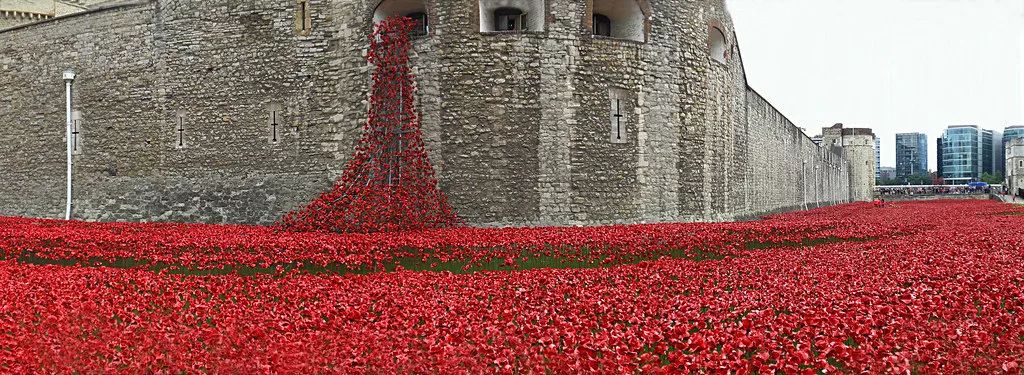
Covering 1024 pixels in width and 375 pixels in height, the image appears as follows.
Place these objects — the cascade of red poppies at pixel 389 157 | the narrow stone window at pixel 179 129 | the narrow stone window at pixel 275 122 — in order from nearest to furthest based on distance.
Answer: the cascade of red poppies at pixel 389 157, the narrow stone window at pixel 275 122, the narrow stone window at pixel 179 129

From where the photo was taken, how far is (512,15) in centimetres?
1616

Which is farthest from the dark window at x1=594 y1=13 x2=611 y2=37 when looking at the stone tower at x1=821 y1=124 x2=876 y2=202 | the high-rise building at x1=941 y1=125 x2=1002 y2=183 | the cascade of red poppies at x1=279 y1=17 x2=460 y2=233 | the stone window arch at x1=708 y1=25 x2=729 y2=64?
the high-rise building at x1=941 y1=125 x2=1002 y2=183

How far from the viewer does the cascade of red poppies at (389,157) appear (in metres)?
14.9

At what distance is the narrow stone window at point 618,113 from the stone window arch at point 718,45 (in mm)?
3561

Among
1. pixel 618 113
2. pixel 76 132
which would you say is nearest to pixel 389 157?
pixel 618 113

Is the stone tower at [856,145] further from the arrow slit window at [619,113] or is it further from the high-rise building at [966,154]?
the high-rise building at [966,154]

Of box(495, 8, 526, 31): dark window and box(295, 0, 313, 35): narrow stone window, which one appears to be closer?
box(495, 8, 526, 31): dark window

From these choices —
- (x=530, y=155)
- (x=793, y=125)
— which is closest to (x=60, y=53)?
(x=530, y=155)

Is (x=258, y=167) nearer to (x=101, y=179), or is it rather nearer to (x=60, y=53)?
(x=101, y=179)

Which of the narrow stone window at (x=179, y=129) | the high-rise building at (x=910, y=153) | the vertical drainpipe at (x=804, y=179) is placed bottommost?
the vertical drainpipe at (x=804, y=179)

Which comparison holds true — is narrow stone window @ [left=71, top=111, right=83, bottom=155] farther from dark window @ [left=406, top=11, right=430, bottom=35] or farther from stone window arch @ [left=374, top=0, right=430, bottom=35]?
dark window @ [left=406, top=11, right=430, bottom=35]

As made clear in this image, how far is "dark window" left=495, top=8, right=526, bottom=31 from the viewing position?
16016 mm

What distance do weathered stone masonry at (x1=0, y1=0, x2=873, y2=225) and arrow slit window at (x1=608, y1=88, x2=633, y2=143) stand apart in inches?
1.9

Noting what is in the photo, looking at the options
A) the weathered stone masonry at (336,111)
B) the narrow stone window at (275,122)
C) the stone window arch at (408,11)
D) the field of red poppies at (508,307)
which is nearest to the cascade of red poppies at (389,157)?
the weathered stone masonry at (336,111)
